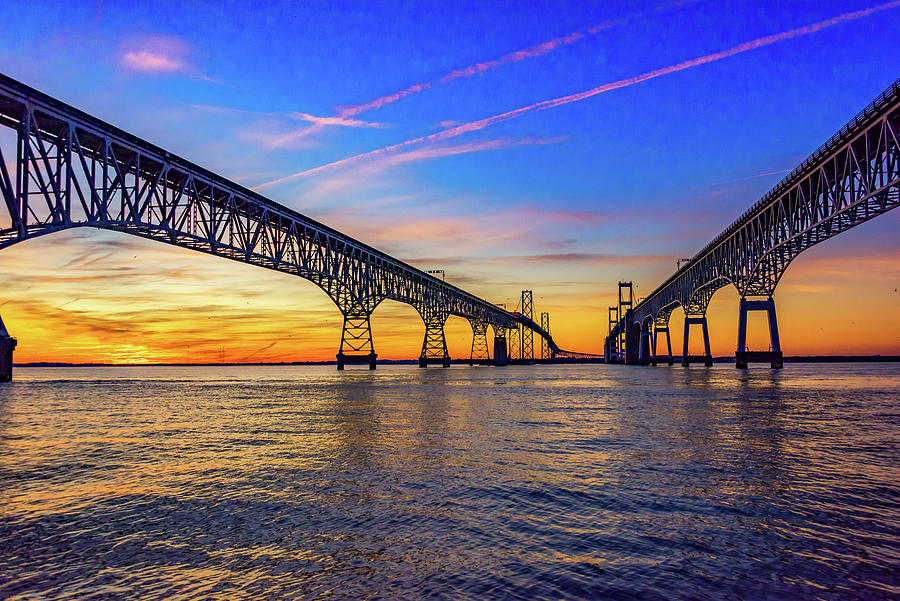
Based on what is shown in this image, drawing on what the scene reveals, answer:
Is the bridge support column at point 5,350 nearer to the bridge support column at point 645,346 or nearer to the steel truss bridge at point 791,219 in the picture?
the steel truss bridge at point 791,219

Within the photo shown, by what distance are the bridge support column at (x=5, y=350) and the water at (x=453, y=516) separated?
1268 inches

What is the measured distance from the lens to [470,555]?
761 cm

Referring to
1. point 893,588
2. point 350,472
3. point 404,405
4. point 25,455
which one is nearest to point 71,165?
point 404,405

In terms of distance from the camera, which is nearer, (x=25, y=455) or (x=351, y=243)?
(x=25, y=455)

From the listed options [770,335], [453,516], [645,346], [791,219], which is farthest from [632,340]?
[453,516]

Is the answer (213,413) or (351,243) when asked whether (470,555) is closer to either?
(213,413)

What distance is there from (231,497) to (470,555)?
211 inches

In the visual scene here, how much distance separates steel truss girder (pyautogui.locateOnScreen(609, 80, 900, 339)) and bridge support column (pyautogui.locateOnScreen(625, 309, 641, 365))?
6767 centimetres

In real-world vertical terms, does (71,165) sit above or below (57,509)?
above

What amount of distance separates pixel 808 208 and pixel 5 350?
68496 mm

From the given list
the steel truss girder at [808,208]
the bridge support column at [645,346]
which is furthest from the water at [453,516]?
the bridge support column at [645,346]

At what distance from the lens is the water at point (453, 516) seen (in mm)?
6703

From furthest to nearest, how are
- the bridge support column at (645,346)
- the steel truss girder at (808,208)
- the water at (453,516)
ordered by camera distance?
1. the bridge support column at (645,346)
2. the steel truss girder at (808,208)
3. the water at (453,516)

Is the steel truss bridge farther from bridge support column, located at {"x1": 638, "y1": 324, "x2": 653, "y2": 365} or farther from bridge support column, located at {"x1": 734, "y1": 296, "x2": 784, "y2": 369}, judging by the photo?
bridge support column, located at {"x1": 638, "y1": 324, "x2": 653, "y2": 365}
